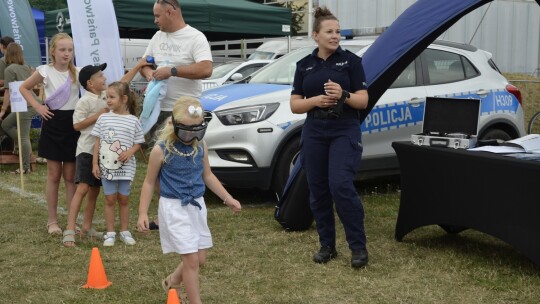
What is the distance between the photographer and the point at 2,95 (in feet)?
39.2

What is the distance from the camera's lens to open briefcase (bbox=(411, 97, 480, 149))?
20.1 feet

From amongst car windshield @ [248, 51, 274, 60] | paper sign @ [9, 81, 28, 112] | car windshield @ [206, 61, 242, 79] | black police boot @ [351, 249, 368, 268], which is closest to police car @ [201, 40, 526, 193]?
black police boot @ [351, 249, 368, 268]

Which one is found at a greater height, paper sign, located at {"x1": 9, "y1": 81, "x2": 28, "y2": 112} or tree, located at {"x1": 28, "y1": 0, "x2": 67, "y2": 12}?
tree, located at {"x1": 28, "y1": 0, "x2": 67, "y2": 12}

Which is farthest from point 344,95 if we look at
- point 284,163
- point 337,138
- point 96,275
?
point 284,163

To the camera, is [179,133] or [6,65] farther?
[6,65]

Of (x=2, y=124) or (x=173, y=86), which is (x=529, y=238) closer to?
(x=173, y=86)

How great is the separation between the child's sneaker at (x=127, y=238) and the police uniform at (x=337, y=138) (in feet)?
5.40

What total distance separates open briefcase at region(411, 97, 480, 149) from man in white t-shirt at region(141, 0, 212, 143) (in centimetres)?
185

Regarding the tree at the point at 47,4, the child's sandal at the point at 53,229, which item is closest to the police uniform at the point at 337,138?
the child's sandal at the point at 53,229

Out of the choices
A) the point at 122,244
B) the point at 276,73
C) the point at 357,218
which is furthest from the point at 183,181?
the point at 276,73

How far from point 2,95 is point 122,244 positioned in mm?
6490

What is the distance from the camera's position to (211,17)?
15398 mm

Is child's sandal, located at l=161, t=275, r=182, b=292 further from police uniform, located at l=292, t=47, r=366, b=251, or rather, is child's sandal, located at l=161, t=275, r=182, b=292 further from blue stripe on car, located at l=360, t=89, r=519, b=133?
blue stripe on car, located at l=360, t=89, r=519, b=133

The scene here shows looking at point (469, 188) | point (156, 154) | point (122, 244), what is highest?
point (156, 154)
